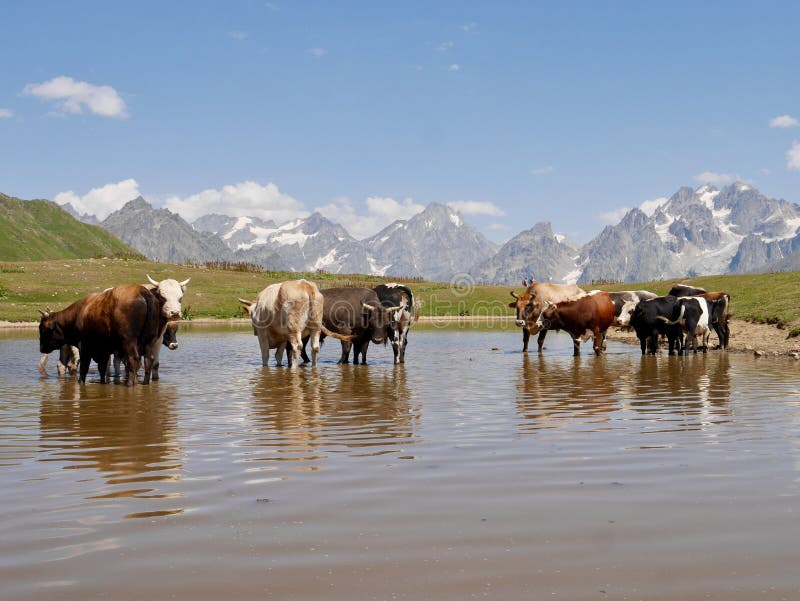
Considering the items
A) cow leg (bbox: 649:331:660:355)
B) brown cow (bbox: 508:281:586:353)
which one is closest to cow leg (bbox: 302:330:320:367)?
brown cow (bbox: 508:281:586:353)

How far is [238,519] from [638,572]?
3036 millimetres

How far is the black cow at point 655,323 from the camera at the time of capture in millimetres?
27750

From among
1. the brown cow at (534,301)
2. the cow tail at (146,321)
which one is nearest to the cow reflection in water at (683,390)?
the brown cow at (534,301)

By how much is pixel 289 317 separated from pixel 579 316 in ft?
37.9

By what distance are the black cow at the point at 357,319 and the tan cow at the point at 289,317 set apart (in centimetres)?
107

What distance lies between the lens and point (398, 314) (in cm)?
2512

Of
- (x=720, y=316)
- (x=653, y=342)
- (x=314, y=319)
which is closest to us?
(x=314, y=319)

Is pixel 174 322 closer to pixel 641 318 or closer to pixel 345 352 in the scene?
pixel 345 352

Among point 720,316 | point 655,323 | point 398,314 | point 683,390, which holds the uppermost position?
point 398,314

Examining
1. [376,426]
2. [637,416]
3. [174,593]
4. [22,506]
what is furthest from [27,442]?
[637,416]

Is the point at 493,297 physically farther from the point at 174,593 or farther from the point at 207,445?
the point at 174,593

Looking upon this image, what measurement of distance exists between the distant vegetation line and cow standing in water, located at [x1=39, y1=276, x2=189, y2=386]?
3071 centimetres

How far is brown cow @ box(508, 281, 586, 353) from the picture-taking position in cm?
2956

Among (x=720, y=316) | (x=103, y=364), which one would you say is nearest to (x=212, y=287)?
(x=720, y=316)
